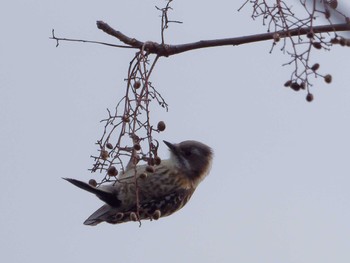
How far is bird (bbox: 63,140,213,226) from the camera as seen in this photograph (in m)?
6.61

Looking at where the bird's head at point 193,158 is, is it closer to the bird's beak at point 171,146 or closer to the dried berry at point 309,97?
the bird's beak at point 171,146

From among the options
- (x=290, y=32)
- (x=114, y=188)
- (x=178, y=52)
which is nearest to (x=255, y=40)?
(x=290, y=32)

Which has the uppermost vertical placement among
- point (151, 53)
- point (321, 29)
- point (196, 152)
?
point (196, 152)

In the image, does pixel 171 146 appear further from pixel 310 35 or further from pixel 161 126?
pixel 310 35

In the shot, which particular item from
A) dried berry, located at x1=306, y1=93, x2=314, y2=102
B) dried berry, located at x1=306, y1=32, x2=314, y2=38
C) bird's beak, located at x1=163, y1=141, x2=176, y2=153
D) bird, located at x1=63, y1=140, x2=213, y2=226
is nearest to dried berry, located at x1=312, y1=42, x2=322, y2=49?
dried berry, located at x1=306, y1=32, x2=314, y2=38

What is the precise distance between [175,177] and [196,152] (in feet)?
1.29

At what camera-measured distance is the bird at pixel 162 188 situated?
6609 millimetres

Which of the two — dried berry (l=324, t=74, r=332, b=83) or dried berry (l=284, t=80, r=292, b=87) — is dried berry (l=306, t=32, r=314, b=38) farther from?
dried berry (l=284, t=80, r=292, b=87)

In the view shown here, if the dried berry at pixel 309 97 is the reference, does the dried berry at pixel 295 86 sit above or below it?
above

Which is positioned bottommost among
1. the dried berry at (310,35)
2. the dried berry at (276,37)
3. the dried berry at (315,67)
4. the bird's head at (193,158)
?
the dried berry at (315,67)

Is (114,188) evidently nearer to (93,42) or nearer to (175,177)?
(175,177)

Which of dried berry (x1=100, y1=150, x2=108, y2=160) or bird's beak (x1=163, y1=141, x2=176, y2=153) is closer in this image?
dried berry (x1=100, y1=150, x2=108, y2=160)

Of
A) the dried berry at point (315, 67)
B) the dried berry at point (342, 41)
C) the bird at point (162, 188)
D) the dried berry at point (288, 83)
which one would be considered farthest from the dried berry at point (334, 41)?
the bird at point (162, 188)

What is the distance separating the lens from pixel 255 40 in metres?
4.41
